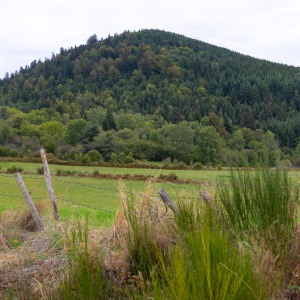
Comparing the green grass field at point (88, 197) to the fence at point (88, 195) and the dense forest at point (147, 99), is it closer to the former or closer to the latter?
the fence at point (88, 195)

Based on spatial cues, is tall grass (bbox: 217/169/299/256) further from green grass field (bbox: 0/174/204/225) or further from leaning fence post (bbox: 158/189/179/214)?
green grass field (bbox: 0/174/204/225)

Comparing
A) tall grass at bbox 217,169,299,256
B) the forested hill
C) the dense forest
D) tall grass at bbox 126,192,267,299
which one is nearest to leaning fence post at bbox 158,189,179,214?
tall grass at bbox 217,169,299,256

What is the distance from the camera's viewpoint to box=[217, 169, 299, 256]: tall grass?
4.56m

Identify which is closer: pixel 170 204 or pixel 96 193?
pixel 170 204

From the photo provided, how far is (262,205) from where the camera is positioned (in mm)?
4797

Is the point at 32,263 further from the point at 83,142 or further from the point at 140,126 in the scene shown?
the point at 140,126

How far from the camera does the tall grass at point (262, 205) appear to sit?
4559mm

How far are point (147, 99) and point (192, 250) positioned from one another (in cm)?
12806

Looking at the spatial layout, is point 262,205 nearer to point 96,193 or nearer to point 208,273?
point 208,273

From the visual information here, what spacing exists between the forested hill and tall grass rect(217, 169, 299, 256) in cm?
9751

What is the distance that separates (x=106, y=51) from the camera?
502ft

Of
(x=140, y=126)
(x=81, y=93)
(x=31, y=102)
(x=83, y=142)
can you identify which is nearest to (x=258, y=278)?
(x=83, y=142)

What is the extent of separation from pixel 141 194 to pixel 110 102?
4910 inches

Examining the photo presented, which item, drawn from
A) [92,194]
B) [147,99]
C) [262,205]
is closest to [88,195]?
[92,194]
